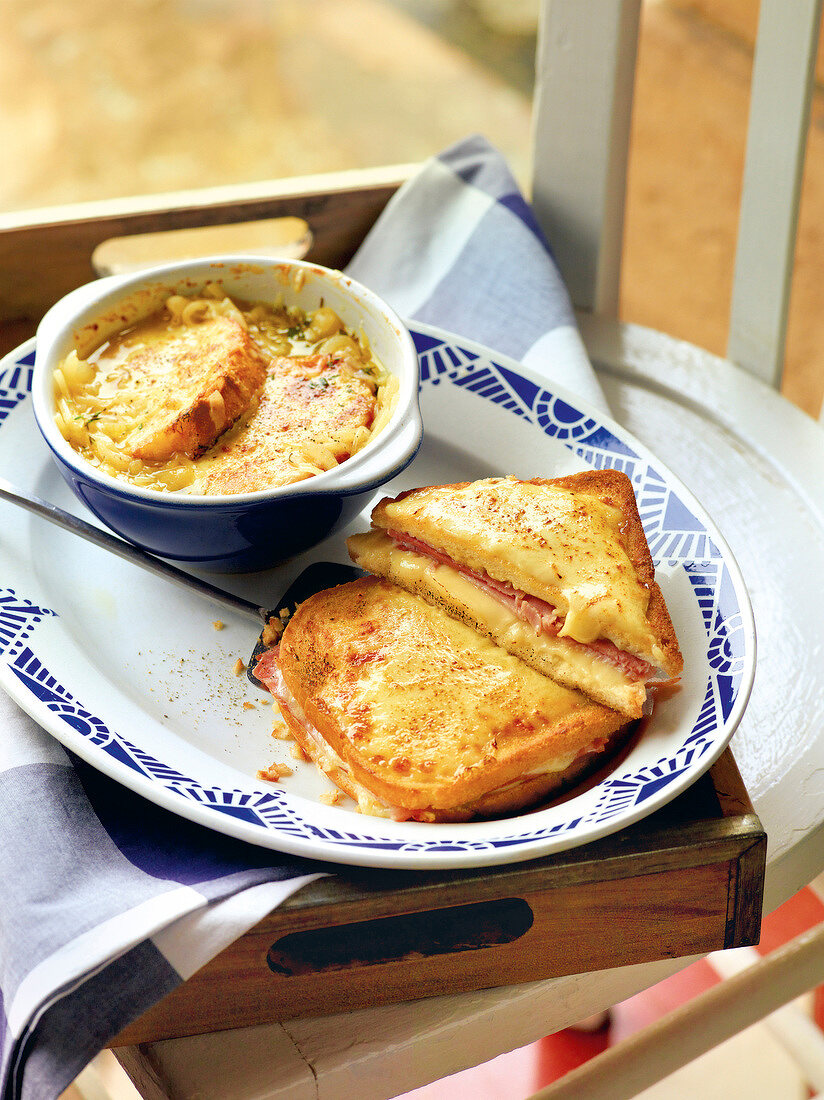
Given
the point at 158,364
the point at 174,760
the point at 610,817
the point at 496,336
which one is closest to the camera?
the point at 610,817

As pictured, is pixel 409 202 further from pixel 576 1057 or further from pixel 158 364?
pixel 576 1057

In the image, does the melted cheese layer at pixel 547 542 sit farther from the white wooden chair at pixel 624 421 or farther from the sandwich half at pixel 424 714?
the white wooden chair at pixel 624 421

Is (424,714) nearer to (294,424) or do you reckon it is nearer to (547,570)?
(547,570)

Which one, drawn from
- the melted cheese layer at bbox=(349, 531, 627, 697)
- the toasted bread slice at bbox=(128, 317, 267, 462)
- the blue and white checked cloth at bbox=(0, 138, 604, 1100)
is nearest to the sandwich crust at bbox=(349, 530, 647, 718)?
the melted cheese layer at bbox=(349, 531, 627, 697)

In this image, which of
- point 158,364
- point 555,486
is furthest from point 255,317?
point 555,486

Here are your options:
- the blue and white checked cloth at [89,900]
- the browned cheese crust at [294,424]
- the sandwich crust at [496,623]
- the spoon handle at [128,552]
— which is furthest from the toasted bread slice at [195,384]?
the blue and white checked cloth at [89,900]

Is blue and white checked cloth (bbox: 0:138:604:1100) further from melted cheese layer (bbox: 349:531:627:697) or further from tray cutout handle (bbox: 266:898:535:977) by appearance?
melted cheese layer (bbox: 349:531:627:697)

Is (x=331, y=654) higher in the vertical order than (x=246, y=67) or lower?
higher
